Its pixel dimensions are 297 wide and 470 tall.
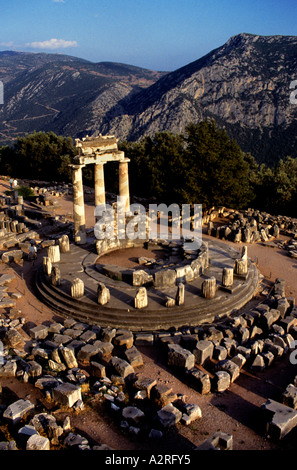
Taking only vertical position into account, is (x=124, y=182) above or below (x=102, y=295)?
above

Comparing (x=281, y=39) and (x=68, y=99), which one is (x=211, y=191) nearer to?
(x=281, y=39)

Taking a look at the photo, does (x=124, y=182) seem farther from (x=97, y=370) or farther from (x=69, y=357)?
(x=97, y=370)

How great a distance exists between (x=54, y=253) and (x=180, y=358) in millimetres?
10364

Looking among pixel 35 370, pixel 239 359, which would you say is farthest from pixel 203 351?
pixel 35 370

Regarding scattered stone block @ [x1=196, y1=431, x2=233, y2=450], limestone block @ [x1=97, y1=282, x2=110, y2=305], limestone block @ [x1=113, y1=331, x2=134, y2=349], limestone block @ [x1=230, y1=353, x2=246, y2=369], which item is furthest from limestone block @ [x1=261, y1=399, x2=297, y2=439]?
limestone block @ [x1=97, y1=282, x2=110, y2=305]

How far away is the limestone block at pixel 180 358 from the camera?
13111 mm

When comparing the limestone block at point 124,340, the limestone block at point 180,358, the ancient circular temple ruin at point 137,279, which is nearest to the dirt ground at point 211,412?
the limestone block at point 180,358

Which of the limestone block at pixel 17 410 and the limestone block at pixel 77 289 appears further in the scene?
the limestone block at pixel 77 289

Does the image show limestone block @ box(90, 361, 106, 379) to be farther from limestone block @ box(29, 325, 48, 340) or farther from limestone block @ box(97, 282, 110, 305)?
limestone block @ box(97, 282, 110, 305)

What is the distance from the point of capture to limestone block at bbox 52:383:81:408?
11.4 metres

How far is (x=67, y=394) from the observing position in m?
11.4

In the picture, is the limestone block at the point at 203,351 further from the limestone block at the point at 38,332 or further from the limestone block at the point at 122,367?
the limestone block at the point at 38,332

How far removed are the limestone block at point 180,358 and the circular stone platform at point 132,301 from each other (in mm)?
2335
